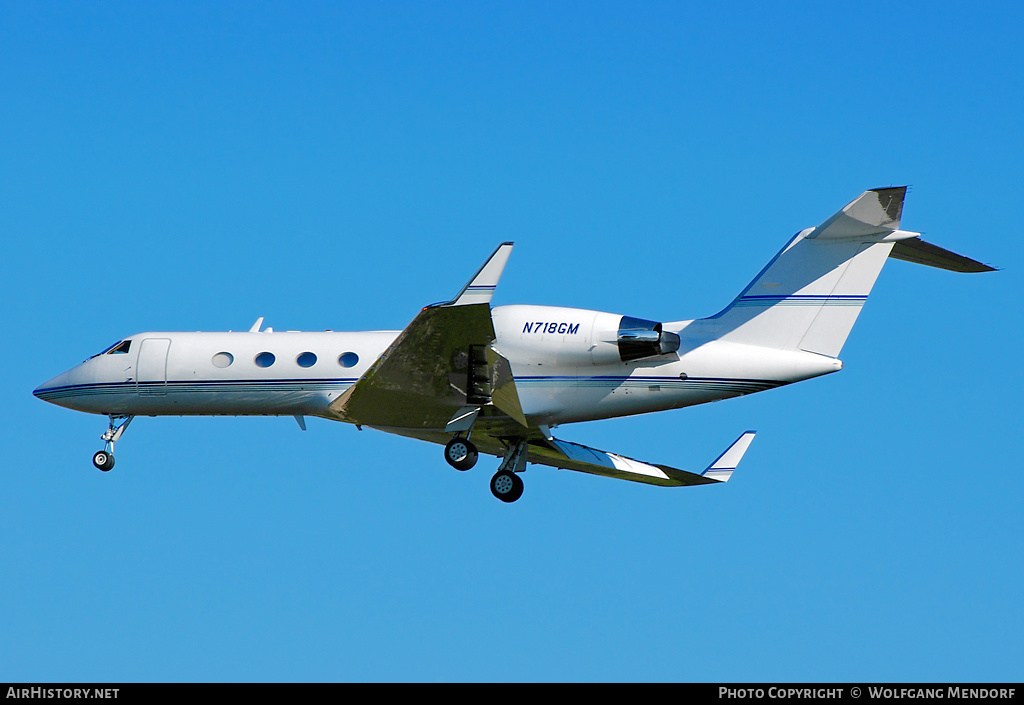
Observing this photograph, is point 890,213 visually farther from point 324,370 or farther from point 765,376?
point 324,370

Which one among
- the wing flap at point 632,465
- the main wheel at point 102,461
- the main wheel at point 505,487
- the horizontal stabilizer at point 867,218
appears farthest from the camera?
the wing flap at point 632,465

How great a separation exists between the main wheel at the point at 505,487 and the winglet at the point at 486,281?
14.4ft

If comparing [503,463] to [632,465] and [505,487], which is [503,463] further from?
[632,465]

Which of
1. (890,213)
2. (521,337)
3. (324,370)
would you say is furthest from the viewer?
(324,370)

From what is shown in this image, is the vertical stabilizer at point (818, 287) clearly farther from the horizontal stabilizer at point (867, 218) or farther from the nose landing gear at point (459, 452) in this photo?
the nose landing gear at point (459, 452)

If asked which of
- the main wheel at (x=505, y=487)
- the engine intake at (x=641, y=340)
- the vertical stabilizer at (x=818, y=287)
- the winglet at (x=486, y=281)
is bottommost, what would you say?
the main wheel at (x=505, y=487)

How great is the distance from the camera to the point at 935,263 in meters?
17.5

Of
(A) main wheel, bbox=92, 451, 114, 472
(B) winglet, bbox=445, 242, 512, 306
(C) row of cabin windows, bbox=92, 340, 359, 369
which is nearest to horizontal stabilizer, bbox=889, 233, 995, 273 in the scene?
(B) winglet, bbox=445, 242, 512, 306

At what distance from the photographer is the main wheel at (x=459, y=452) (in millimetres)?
18250

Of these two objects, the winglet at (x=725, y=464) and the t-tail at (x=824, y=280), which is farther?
the winglet at (x=725, y=464)

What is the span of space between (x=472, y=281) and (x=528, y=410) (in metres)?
3.42

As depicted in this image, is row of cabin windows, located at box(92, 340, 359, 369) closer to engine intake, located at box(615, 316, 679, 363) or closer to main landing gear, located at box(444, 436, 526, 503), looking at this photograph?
main landing gear, located at box(444, 436, 526, 503)

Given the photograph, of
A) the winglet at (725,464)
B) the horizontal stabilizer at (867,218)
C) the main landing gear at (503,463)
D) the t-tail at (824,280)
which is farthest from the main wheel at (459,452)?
the horizontal stabilizer at (867,218)
